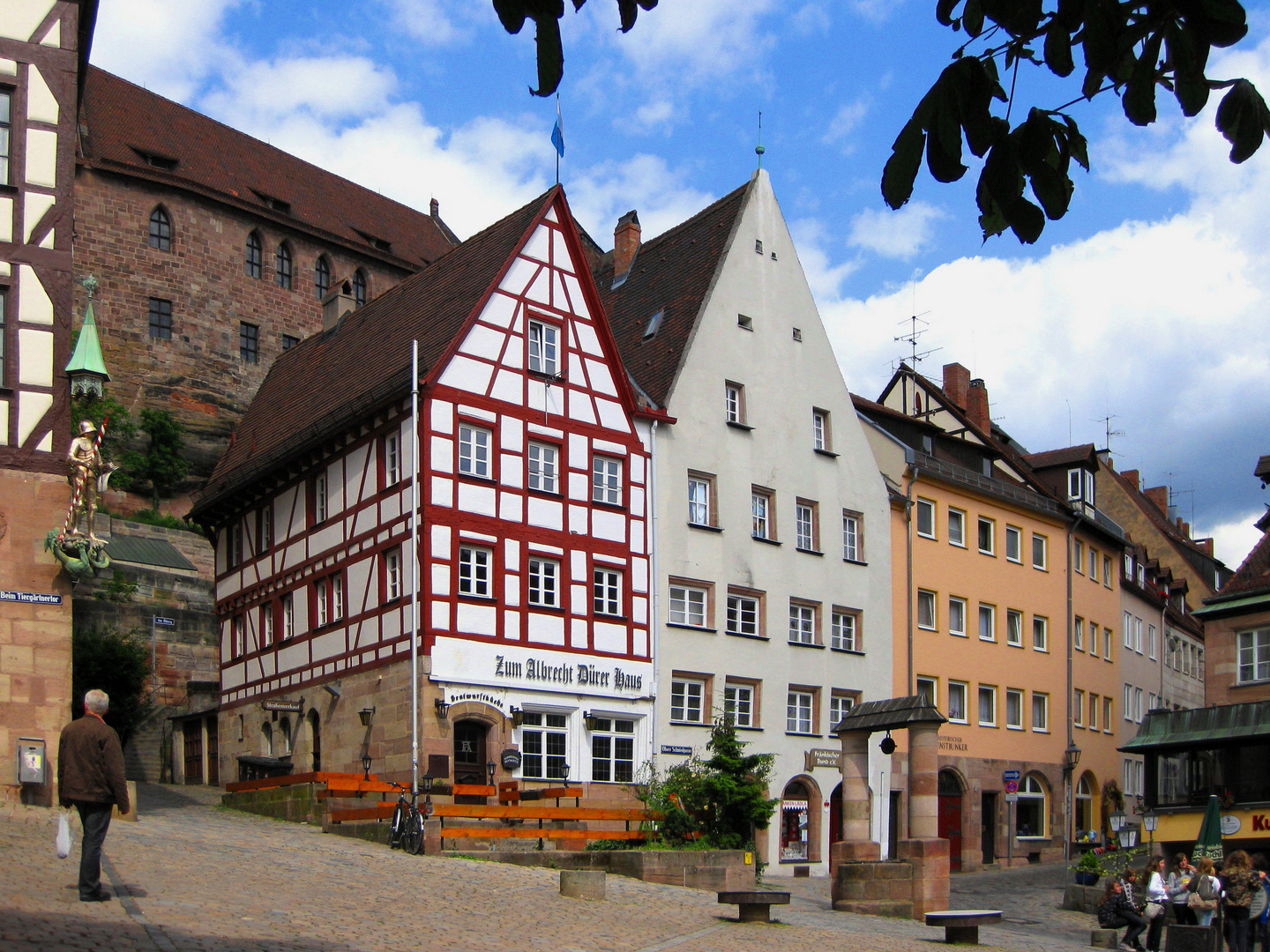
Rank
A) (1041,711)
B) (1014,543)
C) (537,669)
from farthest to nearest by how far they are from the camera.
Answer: (1014,543)
(1041,711)
(537,669)

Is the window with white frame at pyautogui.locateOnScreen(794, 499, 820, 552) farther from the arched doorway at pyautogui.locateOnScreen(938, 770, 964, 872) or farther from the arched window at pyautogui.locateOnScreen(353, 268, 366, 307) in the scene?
the arched window at pyautogui.locateOnScreen(353, 268, 366, 307)

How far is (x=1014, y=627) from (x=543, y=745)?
60.0ft

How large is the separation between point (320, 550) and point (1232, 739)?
18.8 metres

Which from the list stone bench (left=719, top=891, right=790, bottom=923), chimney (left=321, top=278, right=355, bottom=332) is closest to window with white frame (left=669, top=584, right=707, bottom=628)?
chimney (left=321, top=278, right=355, bottom=332)

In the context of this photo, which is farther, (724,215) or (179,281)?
(179,281)

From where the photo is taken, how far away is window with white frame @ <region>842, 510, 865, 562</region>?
38062mm

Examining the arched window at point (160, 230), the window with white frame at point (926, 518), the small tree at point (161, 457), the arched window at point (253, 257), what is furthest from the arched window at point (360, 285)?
the window with white frame at point (926, 518)

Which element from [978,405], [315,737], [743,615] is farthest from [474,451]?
[978,405]

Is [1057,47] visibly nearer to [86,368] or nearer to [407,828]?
[407,828]

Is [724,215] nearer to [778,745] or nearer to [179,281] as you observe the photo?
[778,745]

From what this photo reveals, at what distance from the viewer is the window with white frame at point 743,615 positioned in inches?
1364

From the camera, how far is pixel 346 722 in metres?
30.4

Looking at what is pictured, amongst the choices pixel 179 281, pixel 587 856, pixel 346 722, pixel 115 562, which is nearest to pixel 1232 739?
pixel 587 856

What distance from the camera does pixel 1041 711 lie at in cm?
4425
